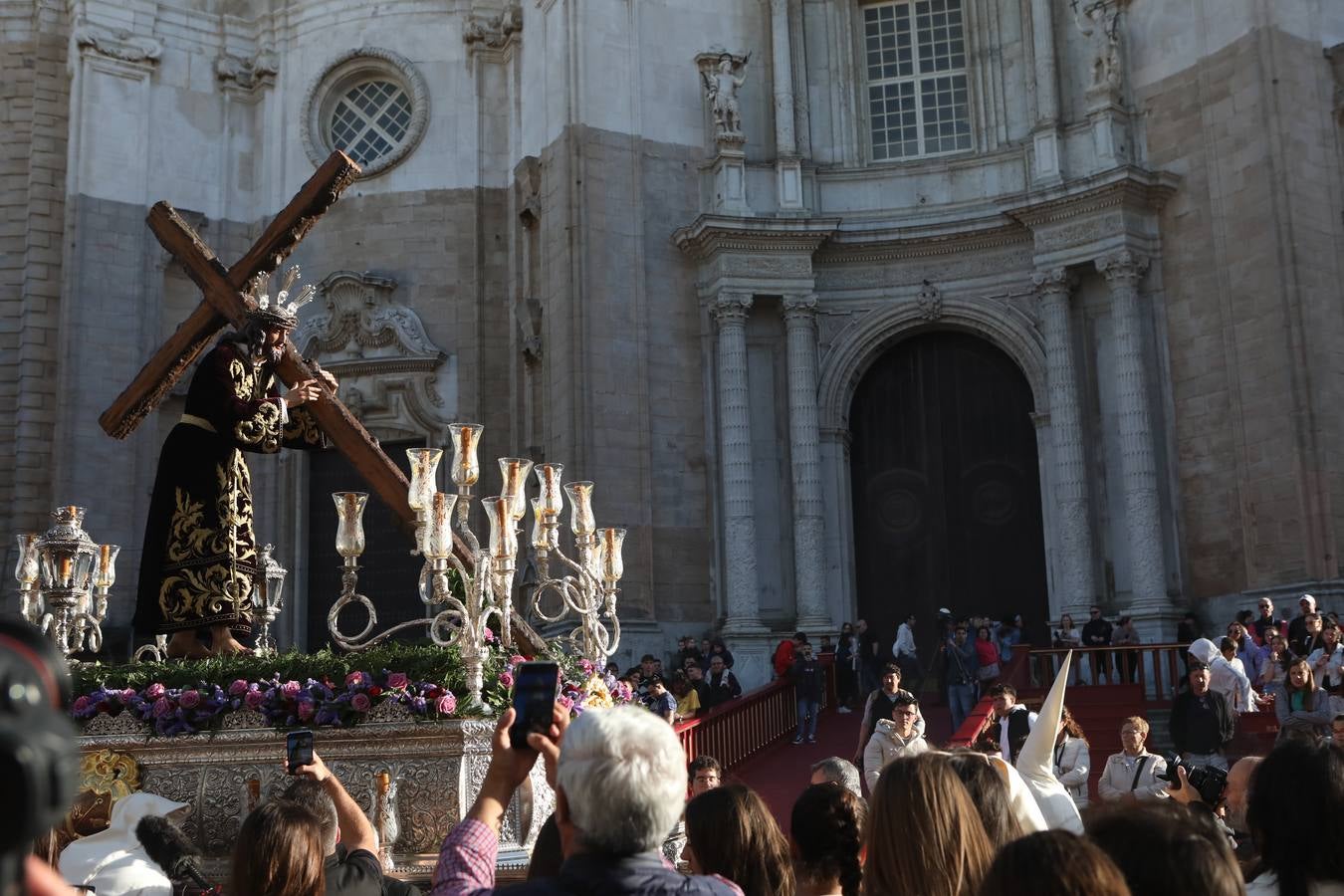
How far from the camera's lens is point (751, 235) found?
25.3 metres

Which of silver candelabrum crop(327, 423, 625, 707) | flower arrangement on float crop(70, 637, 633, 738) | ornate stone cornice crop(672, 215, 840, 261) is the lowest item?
flower arrangement on float crop(70, 637, 633, 738)

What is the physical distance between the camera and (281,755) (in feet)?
32.1

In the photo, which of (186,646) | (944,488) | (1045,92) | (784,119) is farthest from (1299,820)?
(784,119)

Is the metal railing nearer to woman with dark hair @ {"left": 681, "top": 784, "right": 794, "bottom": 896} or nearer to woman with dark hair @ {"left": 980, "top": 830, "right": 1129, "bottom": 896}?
woman with dark hair @ {"left": 681, "top": 784, "right": 794, "bottom": 896}

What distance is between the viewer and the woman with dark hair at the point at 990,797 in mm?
4309

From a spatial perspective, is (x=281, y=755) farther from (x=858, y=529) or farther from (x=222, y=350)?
(x=858, y=529)

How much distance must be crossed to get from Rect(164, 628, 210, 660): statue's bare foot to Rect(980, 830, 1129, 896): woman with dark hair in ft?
29.1

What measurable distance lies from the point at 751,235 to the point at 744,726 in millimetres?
9642

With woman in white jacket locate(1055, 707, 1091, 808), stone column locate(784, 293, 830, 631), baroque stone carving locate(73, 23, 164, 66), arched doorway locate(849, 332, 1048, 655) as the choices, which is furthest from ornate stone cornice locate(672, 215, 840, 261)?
woman in white jacket locate(1055, 707, 1091, 808)

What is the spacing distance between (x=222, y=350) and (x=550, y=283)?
1539cm

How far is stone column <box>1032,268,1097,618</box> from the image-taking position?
2359 cm

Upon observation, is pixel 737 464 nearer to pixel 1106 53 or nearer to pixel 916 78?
pixel 916 78

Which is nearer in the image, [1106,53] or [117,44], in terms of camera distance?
[1106,53]

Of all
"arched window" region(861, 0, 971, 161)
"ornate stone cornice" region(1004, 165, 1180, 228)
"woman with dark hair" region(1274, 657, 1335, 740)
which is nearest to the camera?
"woman with dark hair" region(1274, 657, 1335, 740)
